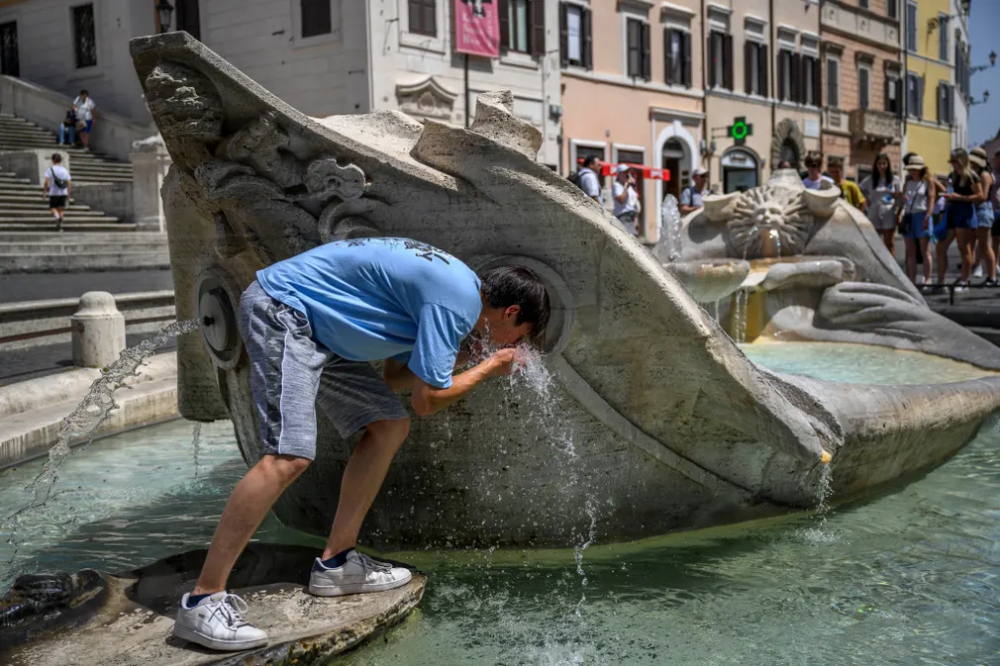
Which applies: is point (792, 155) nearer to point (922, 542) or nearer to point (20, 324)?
point (20, 324)

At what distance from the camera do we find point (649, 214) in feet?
91.7

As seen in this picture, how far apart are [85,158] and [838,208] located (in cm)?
1805

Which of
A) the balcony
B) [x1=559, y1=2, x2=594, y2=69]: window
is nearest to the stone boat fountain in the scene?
[x1=559, y1=2, x2=594, y2=69]: window

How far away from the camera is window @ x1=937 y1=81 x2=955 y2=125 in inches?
1732

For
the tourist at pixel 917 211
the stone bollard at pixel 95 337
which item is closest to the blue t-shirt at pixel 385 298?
the stone bollard at pixel 95 337

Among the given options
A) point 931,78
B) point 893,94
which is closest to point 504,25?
point 893,94

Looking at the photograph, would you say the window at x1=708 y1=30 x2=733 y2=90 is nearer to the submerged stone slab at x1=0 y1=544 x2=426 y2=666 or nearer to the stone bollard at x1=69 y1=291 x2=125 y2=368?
the stone bollard at x1=69 y1=291 x2=125 y2=368

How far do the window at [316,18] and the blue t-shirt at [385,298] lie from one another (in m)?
20.8

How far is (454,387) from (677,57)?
29164 millimetres

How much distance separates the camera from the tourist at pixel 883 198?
35.0 feet

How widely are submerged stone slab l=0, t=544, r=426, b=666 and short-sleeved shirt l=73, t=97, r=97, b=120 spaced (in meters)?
21.6

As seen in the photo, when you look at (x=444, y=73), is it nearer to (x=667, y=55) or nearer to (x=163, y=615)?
(x=667, y=55)

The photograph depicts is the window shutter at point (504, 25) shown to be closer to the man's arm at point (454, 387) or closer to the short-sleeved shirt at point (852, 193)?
the short-sleeved shirt at point (852, 193)

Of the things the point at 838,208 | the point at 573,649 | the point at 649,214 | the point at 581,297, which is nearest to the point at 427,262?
the point at 581,297
